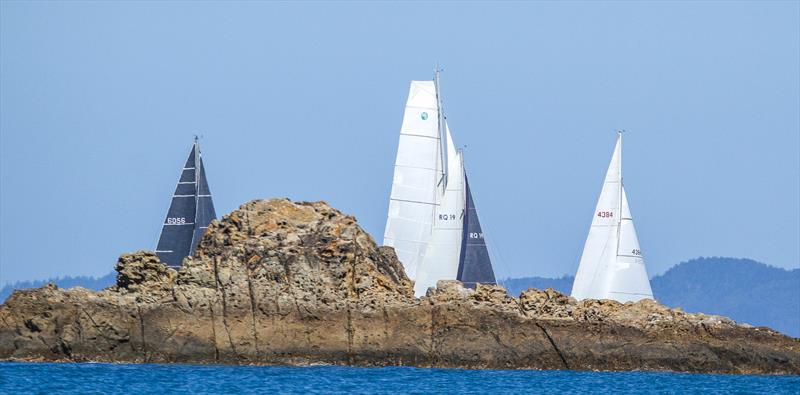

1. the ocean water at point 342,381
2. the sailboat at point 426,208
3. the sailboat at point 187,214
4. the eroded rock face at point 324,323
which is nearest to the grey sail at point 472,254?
the sailboat at point 426,208

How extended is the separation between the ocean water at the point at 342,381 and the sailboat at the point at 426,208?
1066 centimetres

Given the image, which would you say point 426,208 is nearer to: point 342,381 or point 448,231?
point 448,231

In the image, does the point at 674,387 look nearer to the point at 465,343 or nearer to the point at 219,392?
the point at 465,343

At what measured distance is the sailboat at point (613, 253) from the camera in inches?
2099

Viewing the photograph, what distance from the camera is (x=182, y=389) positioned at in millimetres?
38250

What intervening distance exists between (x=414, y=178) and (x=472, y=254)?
2.75 metres

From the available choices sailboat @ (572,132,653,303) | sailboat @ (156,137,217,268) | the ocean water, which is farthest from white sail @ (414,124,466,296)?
the ocean water

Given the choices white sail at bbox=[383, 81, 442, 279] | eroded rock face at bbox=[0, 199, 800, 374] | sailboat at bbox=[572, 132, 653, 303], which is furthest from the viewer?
white sail at bbox=[383, 81, 442, 279]

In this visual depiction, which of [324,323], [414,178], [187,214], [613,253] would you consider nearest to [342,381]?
[324,323]

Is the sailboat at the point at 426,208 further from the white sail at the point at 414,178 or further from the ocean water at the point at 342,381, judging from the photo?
the ocean water at the point at 342,381

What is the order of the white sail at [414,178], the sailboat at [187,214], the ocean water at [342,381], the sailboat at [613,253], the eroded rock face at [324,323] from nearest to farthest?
the ocean water at [342,381] < the eroded rock face at [324,323] < the sailboat at [187,214] < the sailboat at [613,253] < the white sail at [414,178]

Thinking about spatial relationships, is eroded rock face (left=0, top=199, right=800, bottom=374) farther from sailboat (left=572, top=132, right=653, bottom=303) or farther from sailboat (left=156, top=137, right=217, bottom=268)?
sailboat (left=572, top=132, right=653, bottom=303)

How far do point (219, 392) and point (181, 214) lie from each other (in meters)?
15.7

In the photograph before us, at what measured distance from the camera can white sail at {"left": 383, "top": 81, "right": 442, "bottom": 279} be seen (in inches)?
2143
